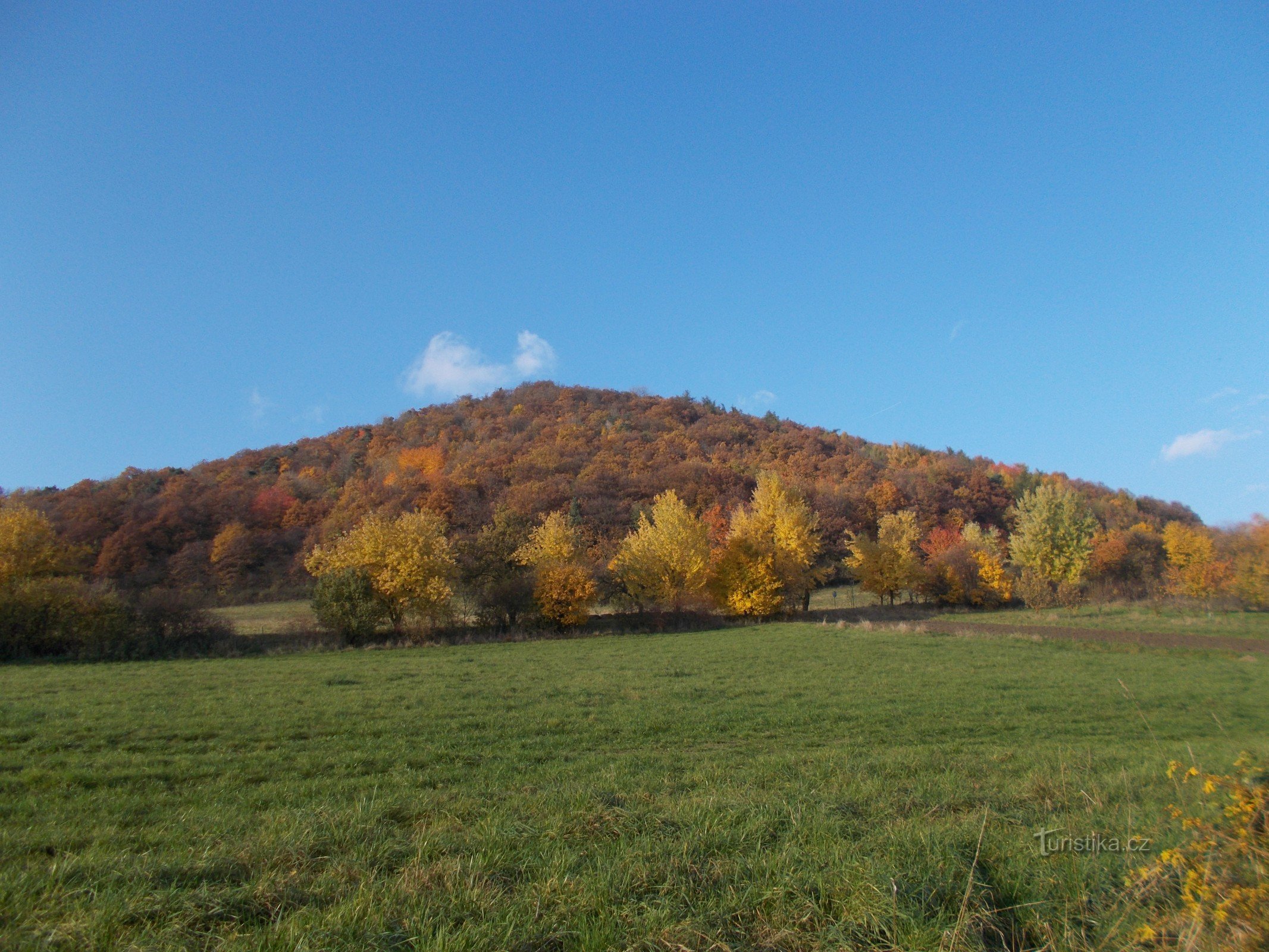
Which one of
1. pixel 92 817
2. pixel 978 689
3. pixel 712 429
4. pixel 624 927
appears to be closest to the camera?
pixel 624 927

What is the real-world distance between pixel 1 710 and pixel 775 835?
16140mm

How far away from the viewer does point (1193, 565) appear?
32188 mm

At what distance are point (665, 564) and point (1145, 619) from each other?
2858 centimetres

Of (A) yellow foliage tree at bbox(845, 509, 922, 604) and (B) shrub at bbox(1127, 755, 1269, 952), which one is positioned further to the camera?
(A) yellow foliage tree at bbox(845, 509, 922, 604)

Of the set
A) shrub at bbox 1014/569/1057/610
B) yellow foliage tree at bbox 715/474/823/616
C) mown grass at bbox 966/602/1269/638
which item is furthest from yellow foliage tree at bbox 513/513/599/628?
shrub at bbox 1014/569/1057/610

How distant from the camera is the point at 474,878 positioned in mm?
3873

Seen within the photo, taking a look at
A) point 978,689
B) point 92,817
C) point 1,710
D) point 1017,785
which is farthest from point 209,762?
point 978,689

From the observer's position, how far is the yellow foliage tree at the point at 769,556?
45.3 m

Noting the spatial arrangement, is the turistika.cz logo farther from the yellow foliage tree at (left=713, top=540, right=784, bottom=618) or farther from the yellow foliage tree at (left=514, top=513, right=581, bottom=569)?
the yellow foliage tree at (left=713, top=540, right=784, bottom=618)

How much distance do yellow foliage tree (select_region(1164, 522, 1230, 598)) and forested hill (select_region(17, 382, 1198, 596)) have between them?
430 inches

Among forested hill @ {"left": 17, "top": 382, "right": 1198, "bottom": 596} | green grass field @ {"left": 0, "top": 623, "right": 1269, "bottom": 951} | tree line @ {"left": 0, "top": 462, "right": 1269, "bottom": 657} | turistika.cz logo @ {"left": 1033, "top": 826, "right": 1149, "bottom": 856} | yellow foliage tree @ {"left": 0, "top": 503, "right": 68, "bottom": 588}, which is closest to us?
green grass field @ {"left": 0, "top": 623, "right": 1269, "bottom": 951}

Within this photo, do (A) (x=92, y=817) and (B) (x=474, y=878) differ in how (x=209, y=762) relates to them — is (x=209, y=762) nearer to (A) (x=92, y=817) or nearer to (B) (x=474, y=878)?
(A) (x=92, y=817)

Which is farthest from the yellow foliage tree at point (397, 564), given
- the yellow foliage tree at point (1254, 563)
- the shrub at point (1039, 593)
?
the shrub at point (1039, 593)

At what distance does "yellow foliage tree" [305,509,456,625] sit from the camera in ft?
113
